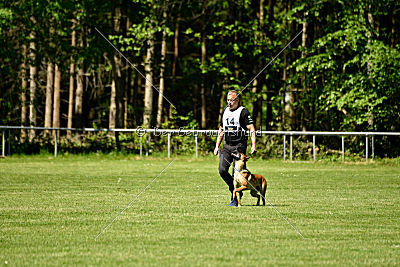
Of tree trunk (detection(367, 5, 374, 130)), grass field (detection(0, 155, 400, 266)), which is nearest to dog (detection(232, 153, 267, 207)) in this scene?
grass field (detection(0, 155, 400, 266))

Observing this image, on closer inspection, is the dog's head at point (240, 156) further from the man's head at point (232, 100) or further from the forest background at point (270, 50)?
the forest background at point (270, 50)

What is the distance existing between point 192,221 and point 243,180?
1.85 meters

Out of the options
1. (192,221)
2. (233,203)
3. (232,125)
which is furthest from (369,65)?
(192,221)

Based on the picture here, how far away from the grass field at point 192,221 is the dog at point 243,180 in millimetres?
330

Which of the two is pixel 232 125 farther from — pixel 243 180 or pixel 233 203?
pixel 233 203

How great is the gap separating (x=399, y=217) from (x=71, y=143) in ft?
68.9

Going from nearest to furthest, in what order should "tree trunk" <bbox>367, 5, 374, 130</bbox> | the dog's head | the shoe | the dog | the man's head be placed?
the dog, the dog's head, the man's head, the shoe, "tree trunk" <bbox>367, 5, 374, 130</bbox>

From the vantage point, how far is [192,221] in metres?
10.4

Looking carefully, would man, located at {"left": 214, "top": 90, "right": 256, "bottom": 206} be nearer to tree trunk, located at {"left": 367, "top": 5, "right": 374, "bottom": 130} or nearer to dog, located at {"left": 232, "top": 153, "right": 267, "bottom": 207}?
dog, located at {"left": 232, "top": 153, "right": 267, "bottom": 207}

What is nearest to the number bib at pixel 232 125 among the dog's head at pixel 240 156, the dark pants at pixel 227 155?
the dark pants at pixel 227 155

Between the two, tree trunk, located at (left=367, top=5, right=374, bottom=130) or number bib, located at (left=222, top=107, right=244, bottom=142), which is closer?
number bib, located at (left=222, top=107, right=244, bottom=142)

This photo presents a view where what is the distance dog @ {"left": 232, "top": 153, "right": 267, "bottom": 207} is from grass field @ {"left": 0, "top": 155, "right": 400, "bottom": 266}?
33cm

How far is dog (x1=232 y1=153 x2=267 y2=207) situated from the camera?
12.0 meters

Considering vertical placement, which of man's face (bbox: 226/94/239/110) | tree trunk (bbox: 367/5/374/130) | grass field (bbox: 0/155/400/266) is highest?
tree trunk (bbox: 367/5/374/130)
